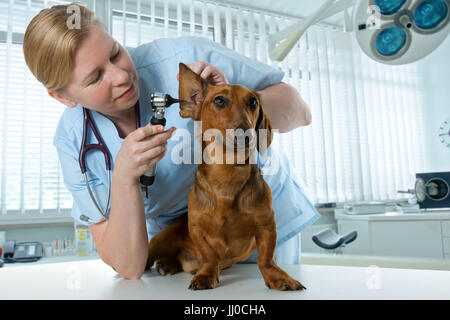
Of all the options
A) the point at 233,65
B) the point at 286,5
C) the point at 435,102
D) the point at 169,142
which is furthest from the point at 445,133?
the point at 169,142

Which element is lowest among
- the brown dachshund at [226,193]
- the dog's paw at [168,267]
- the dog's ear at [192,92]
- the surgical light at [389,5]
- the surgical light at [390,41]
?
the dog's paw at [168,267]

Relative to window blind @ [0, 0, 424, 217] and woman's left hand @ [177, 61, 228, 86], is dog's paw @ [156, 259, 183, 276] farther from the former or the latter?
window blind @ [0, 0, 424, 217]

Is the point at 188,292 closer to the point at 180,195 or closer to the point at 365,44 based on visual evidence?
the point at 180,195

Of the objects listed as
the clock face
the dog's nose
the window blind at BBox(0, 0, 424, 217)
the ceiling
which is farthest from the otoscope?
the clock face

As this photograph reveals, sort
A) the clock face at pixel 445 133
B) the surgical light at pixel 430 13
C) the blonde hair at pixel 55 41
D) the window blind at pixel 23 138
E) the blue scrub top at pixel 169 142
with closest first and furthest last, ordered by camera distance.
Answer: the blonde hair at pixel 55 41 → the blue scrub top at pixel 169 142 → the surgical light at pixel 430 13 → the window blind at pixel 23 138 → the clock face at pixel 445 133

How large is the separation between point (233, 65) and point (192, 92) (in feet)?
0.73

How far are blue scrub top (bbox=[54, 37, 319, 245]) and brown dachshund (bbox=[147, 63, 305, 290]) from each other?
0.47 ft

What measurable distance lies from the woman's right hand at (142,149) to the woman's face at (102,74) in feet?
0.32

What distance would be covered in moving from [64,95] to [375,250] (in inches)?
105

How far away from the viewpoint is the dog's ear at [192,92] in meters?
0.54

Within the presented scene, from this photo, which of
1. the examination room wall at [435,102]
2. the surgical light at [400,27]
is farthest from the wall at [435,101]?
the surgical light at [400,27]

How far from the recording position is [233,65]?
2.42 feet

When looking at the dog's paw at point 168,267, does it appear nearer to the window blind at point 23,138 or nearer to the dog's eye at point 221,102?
the dog's eye at point 221,102

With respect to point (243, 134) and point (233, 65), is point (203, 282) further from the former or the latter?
point (233, 65)
